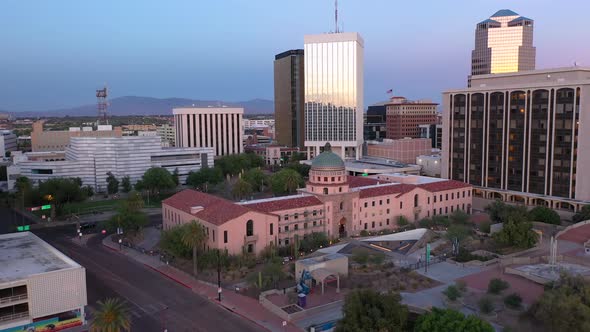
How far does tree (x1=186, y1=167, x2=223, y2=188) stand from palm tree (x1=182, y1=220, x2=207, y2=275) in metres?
59.1

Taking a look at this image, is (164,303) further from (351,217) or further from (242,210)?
(351,217)

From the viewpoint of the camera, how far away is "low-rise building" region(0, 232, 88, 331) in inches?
1672

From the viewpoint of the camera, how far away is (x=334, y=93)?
169625 millimetres

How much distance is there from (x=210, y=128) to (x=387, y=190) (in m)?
114

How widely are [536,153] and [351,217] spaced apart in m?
44.7

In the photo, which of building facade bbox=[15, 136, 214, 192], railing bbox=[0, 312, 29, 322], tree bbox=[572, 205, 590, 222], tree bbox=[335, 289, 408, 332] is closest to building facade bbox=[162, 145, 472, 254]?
tree bbox=[572, 205, 590, 222]

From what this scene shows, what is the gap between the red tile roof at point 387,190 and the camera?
8206cm

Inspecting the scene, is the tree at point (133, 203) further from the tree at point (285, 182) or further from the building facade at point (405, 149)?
the building facade at point (405, 149)

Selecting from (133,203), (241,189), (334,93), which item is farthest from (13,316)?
(334,93)

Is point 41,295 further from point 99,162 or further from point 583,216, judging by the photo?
point 99,162

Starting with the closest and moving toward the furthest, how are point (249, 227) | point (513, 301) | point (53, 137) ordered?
point (513, 301) < point (249, 227) < point (53, 137)

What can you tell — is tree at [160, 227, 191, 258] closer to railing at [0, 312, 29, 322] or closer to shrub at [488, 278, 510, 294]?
railing at [0, 312, 29, 322]

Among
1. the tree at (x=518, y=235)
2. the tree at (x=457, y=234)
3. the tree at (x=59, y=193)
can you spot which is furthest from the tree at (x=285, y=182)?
the tree at (x=518, y=235)

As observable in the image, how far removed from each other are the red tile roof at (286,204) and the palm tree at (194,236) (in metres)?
9.08
